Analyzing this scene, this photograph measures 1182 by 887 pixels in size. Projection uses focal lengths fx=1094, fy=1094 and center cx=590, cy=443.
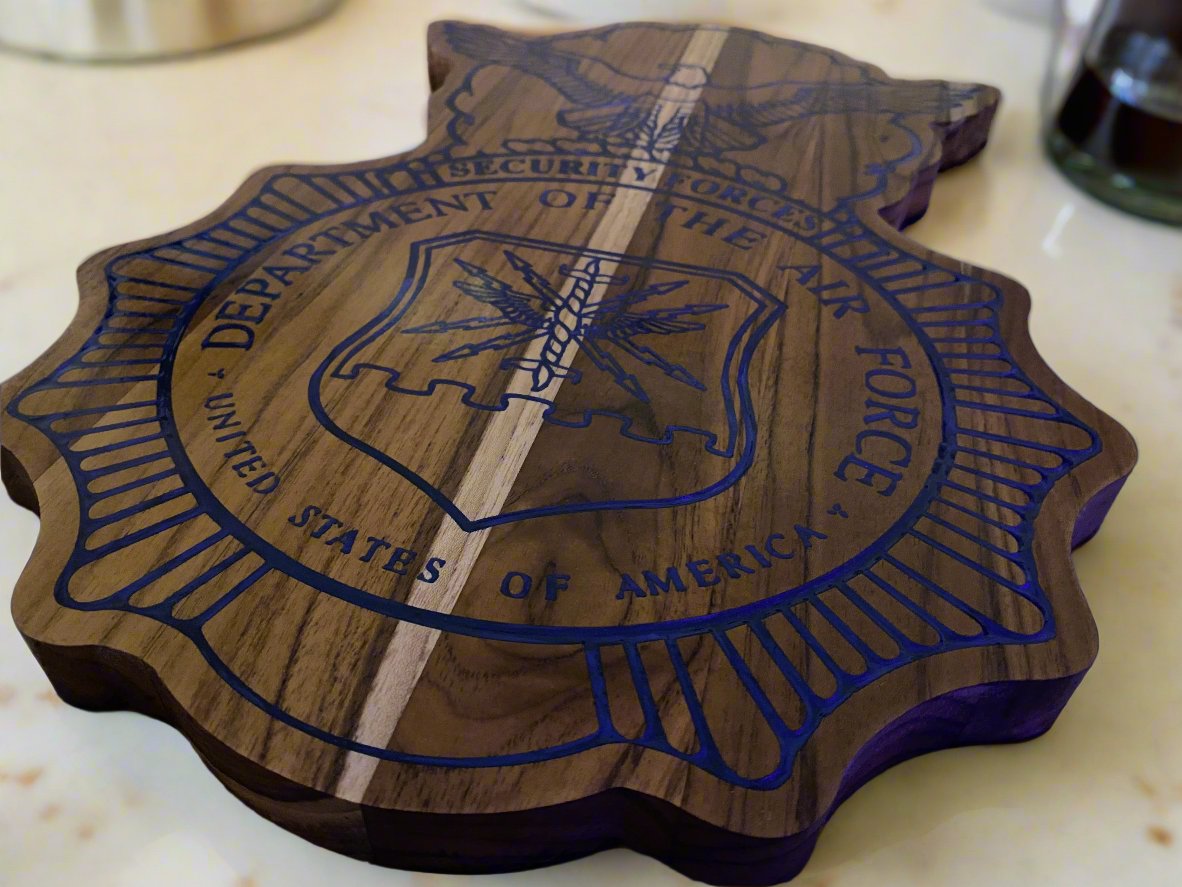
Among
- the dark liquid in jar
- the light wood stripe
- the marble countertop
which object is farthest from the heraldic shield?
the dark liquid in jar

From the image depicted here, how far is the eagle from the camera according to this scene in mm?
820

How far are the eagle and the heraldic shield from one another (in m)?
0.17

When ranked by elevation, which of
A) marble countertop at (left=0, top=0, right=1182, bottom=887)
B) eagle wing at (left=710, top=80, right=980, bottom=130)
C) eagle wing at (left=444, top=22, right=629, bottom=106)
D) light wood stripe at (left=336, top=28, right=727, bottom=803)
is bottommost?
marble countertop at (left=0, top=0, right=1182, bottom=887)

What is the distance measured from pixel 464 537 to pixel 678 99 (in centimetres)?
51

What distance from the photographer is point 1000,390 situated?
595 millimetres

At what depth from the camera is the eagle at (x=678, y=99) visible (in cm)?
82

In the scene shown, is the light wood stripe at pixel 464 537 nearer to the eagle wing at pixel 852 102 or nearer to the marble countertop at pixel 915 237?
the marble countertop at pixel 915 237

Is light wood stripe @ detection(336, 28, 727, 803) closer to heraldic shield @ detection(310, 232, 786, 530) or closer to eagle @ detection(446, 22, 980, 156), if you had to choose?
heraldic shield @ detection(310, 232, 786, 530)

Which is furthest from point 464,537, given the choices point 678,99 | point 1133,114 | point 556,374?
point 1133,114

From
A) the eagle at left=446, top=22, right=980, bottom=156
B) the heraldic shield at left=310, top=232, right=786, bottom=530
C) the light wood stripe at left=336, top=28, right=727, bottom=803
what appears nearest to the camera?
the light wood stripe at left=336, top=28, right=727, bottom=803

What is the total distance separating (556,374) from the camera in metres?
0.60

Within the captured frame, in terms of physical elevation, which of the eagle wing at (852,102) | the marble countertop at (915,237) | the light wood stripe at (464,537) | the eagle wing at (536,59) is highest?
the eagle wing at (852,102)

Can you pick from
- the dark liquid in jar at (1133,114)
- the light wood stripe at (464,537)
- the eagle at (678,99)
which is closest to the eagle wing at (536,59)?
the eagle at (678,99)

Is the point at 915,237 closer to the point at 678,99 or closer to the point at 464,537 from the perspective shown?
the point at 678,99
